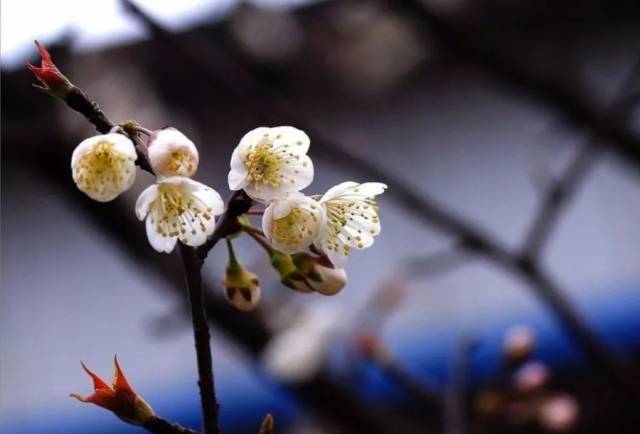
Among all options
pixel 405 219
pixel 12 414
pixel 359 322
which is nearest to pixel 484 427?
pixel 359 322

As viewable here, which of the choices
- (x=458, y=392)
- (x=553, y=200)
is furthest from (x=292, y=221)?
(x=553, y=200)

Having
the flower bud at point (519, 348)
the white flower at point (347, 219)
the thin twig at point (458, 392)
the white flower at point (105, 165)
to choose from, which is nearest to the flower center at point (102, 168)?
the white flower at point (105, 165)

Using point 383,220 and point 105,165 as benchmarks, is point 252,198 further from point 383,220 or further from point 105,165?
point 383,220

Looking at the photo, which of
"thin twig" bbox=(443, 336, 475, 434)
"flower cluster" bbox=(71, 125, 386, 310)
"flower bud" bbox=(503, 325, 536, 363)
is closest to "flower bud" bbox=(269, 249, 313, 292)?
"flower cluster" bbox=(71, 125, 386, 310)

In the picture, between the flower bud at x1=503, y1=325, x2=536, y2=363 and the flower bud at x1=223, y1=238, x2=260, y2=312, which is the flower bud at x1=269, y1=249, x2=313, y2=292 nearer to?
the flower bud at x1=223, y1=238, x2=260, y2=312

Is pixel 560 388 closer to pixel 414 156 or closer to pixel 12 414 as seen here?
pixel 414 156

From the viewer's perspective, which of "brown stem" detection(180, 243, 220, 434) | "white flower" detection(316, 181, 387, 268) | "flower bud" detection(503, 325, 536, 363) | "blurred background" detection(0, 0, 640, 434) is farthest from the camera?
"blurred background" detection(0, 0, 640, 434)

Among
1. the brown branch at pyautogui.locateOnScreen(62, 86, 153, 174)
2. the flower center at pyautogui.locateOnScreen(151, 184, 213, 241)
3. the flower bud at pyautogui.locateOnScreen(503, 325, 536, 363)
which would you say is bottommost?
the brown branch at pyautogui.locateOnScreen(62, 86, 153, 174)
